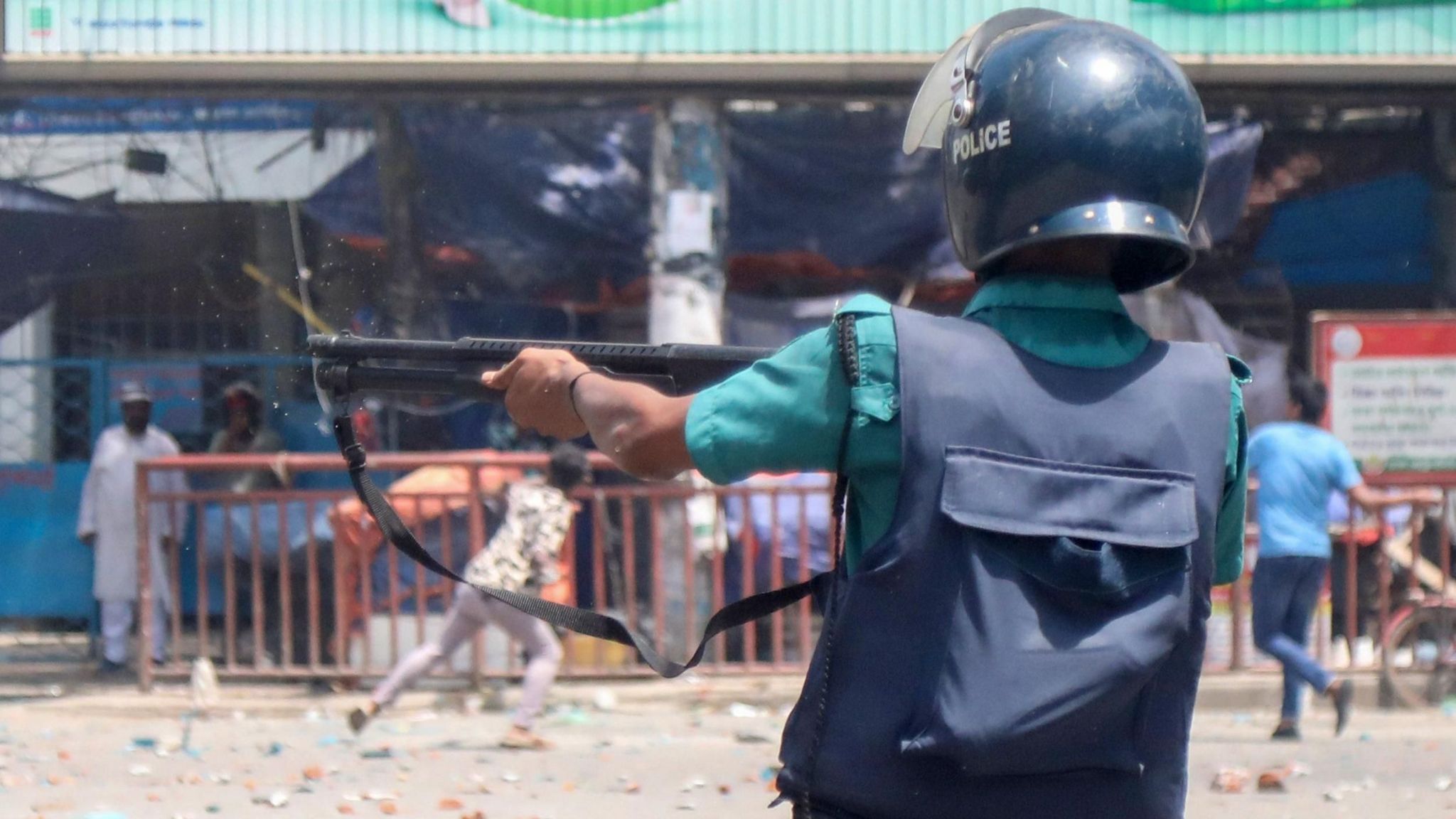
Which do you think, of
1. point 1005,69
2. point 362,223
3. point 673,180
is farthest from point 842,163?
point 1005,69

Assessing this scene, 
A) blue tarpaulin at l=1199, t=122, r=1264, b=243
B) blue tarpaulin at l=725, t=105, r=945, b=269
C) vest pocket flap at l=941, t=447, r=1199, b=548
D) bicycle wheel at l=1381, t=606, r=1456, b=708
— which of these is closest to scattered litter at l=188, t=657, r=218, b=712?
blue tarpaulin at l=725, t=105, r=945, b=269

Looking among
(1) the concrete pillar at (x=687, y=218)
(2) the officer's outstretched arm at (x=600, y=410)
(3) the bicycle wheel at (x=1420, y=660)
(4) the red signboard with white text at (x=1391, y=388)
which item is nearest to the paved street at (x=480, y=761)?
(3) the bicycle wheel at (x=1420, y=660)

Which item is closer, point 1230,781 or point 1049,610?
point 1049,610

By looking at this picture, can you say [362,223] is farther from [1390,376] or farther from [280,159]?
[1390,376]

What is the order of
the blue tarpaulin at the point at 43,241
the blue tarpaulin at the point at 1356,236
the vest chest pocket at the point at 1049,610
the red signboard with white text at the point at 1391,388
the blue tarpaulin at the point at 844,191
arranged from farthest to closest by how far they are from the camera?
the blue tarpaulin at the point at 1356,236 < the blue tarpaulin at the point at 844,191 < the blue tarpaulin at the point at 43,241 < the red signboard with white text at the point at 1391,388 < the vest chest pocket at the point at 1049,610

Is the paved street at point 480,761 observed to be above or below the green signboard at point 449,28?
below

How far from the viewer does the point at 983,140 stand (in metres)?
1.79

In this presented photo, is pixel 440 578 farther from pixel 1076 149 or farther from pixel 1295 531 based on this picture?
pixel 1076 149

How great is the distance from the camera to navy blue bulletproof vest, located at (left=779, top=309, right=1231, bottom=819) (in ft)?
5.21

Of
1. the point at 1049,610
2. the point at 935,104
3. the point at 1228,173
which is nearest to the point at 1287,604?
the point at 1228,173

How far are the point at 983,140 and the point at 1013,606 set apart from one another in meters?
0.52

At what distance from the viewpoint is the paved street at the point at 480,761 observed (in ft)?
18.8

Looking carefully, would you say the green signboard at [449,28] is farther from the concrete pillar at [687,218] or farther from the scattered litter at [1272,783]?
the scattered litter at [1272,783]

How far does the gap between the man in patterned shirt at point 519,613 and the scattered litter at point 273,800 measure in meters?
0.85
